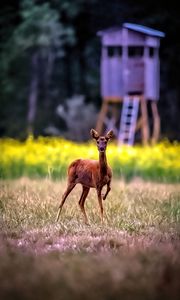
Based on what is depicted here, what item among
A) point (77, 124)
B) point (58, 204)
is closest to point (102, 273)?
point (58, 204)

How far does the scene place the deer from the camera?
8.67m

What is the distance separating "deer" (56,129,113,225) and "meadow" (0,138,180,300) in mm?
324

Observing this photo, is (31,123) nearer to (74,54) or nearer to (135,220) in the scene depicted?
(74,54)

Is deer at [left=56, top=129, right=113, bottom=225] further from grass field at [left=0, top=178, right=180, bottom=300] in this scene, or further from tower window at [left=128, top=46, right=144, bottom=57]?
tower window at [left=128, top=46, right=144, bottom=57]

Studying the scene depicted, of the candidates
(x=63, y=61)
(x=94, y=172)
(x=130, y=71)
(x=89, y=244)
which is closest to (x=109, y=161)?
(x=130, y=71)

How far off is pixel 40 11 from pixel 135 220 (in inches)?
764

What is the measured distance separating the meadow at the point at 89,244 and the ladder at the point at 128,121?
871 centimetres

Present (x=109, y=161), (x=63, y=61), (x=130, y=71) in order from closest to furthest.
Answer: (x=109, y=161) → (x=130, y=71) → (x=63, y=61)

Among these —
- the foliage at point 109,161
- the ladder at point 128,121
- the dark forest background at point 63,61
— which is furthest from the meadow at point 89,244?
the dark forest background at point 63,61

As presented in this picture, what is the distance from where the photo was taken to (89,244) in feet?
26.2

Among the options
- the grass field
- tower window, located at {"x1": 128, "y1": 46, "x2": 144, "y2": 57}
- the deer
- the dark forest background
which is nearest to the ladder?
tower window, located at {"x1": 128, "y1": 46, "x2": 144, "y2": 57}

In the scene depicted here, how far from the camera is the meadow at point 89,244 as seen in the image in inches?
226

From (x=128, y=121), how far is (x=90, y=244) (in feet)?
57.8

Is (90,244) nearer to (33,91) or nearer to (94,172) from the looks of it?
(94,172)
